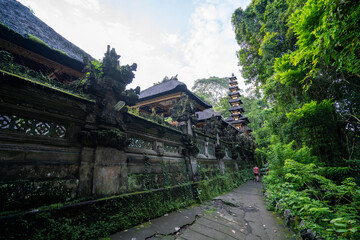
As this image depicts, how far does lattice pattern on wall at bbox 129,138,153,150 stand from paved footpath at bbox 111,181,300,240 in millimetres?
2184

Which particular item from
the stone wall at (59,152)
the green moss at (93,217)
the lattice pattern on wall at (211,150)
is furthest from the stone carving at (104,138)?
the lattice pattern on wall at (211,150)

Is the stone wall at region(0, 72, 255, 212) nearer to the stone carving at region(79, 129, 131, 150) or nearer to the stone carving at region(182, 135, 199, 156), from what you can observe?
the stone carving at region(79, 129, 131, 150)

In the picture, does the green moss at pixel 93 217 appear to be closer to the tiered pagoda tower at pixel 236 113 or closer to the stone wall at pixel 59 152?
the stone wall at pixel 59 152

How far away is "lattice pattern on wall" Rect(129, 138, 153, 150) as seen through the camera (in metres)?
4.87

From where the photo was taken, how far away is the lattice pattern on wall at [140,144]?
4.87 meters

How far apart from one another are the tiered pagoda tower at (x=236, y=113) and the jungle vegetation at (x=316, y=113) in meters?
19.9

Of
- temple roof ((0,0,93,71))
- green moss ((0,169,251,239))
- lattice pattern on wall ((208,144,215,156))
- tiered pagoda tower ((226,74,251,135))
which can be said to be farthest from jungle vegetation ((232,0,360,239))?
tiered pagoda tower ((226,74,251,135))

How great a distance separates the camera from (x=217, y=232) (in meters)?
3.68

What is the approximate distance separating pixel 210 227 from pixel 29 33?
26.9 ft

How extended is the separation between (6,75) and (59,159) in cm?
171

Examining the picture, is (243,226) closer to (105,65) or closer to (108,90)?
(108,90)

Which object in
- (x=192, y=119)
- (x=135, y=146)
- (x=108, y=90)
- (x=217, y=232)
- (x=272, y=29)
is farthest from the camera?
(x=272, y=29)

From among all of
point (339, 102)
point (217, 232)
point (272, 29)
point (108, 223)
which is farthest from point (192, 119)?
point (272, 29)

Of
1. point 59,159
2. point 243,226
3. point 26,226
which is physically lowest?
point 243,226
